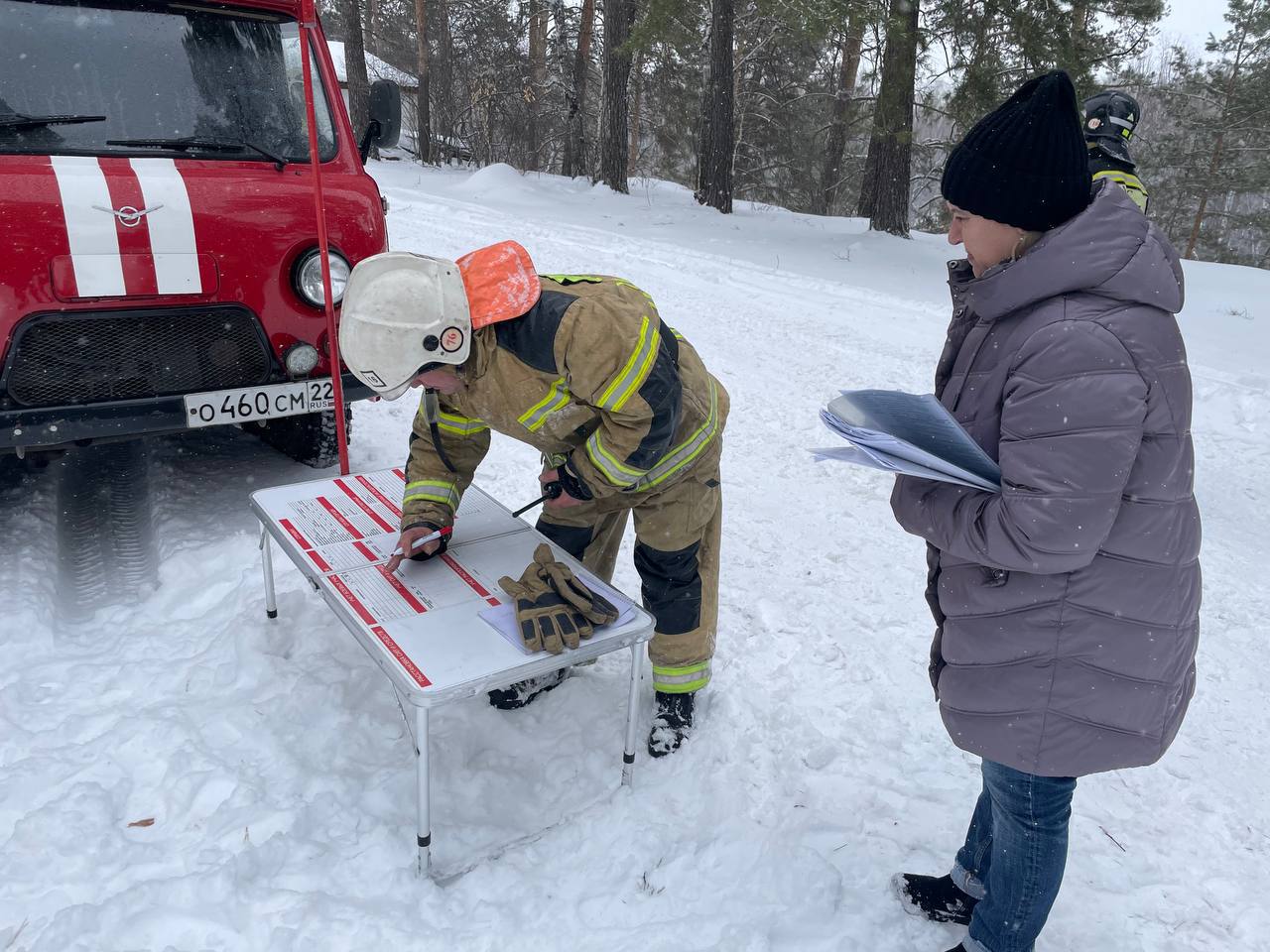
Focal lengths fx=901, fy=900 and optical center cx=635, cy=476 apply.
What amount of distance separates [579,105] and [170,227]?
53.8 ft

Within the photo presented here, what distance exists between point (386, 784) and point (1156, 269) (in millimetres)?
2330

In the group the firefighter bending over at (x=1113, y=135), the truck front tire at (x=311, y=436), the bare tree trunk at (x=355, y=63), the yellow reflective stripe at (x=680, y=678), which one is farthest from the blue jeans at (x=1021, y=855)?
the bare tree trunk at (x=355, y=63)

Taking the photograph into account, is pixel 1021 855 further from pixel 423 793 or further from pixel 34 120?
pixel 34 120

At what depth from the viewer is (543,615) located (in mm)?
2357

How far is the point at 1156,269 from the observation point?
1.58 metres

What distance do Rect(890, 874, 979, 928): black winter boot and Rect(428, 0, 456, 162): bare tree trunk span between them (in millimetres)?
22114

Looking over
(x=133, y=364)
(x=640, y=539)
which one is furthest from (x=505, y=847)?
(x=133, y=364)

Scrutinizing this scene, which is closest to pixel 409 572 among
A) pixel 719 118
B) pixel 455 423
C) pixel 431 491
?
pixel 431 491

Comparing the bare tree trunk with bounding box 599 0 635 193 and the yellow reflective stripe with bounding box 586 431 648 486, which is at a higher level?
the bare tree trunk with bounding box 599 0 635 193

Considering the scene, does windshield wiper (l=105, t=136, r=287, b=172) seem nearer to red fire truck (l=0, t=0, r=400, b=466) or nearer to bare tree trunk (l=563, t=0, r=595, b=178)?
red fire truck (l=0, t=0, r=400, b=466)

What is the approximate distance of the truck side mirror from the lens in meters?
4.32

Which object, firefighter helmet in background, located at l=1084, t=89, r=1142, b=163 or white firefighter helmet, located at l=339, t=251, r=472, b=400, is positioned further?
firefighter helmet in background, located at l=1084, t=89, r=1142, b=163

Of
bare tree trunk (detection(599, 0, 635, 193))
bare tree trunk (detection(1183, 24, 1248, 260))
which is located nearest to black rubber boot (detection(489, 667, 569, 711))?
bare tree trunk (detection(599, 0, 635, 193))

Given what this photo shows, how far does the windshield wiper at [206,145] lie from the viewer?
3.59 m
